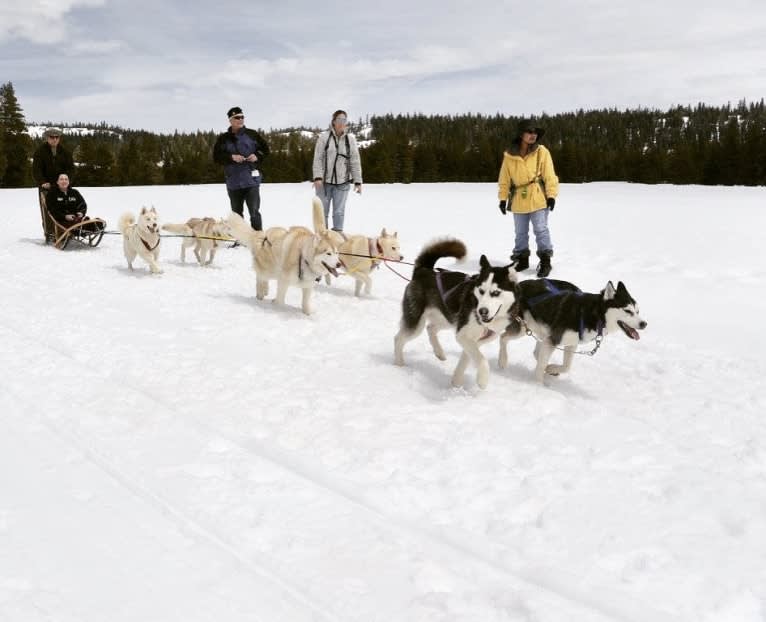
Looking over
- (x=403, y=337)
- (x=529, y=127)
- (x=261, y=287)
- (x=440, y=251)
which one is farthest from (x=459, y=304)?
(x=529, y=127)

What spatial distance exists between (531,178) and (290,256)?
146 inches

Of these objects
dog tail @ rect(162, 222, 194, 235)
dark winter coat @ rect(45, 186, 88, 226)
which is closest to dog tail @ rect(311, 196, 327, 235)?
dog tail @ rect(162, 222, 194, 235)

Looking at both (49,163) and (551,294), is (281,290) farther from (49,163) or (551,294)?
(49,163)

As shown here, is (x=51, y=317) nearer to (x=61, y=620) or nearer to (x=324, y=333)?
(x=324, y=333)

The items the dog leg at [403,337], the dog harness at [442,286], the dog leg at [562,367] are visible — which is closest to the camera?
the dog harness at [442,286]

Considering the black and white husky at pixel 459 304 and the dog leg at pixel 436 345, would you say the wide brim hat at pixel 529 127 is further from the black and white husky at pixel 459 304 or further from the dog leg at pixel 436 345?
the dog leg at pixel 436 345

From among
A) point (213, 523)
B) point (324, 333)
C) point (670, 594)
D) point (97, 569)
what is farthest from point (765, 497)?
point (324, 333)

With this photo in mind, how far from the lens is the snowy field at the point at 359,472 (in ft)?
7.32

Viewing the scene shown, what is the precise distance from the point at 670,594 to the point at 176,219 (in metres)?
15.4

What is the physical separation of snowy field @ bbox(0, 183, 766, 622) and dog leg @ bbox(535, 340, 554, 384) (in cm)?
13

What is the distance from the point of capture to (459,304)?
437cm

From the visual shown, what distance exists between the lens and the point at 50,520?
256cm

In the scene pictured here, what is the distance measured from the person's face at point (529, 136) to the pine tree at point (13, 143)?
158ft

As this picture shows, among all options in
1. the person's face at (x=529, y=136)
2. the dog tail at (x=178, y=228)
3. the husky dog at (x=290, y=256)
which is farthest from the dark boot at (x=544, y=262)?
the dog tail at (x=178, y=228)
